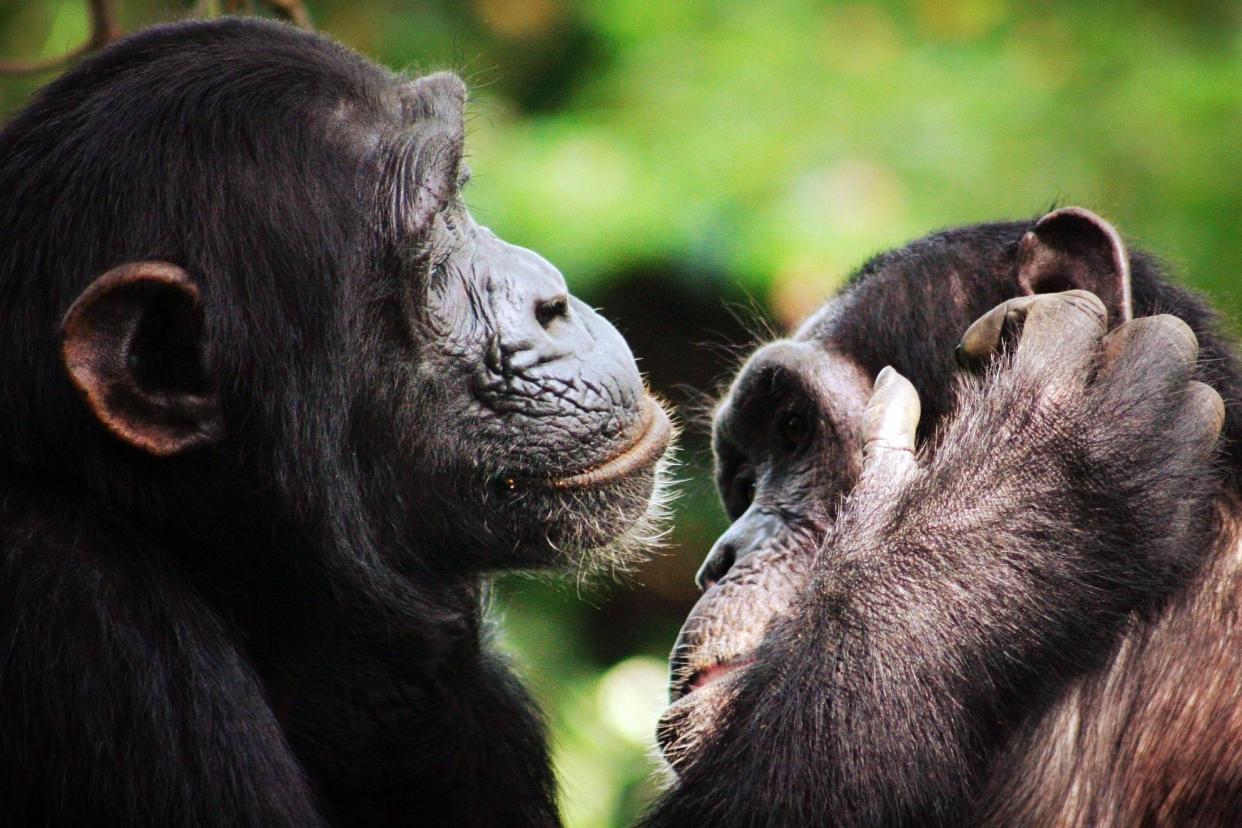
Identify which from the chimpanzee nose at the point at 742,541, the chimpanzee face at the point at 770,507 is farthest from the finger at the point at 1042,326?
the chimpanzee nose at the point at 742,541

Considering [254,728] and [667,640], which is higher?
[254,728]

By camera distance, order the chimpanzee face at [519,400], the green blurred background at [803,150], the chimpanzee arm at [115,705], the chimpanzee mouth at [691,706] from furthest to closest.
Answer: the green blurred background at [803,150]
the chimpanzee mouth at [691,706]
the chimpanzee face at [519,400]
the chimpanzee arm at [115,705]

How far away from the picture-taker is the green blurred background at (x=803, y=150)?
771cm

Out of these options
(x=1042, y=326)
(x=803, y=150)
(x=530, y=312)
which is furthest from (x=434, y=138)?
(x=803, y=150)

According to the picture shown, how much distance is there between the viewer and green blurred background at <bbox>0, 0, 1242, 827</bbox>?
7.71 metres

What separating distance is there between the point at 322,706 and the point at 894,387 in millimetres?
1543

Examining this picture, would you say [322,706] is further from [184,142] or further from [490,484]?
[184,142]

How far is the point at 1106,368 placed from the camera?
316 centimetres

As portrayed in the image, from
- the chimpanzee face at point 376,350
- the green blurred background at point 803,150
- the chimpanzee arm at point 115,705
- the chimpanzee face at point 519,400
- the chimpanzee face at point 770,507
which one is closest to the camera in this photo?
the chimpanzee arm at point 115,705

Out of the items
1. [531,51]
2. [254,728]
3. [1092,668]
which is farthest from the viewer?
[531,51]

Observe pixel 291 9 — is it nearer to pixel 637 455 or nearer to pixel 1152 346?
pixel 637 455

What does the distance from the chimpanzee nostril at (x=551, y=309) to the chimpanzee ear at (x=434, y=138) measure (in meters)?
0.32

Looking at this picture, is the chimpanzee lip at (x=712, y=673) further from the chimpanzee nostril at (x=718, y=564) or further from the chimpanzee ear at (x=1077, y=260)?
the chimpanzee ear at (x=1077, y=260)

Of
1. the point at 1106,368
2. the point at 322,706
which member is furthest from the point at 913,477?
the point at 322,706
